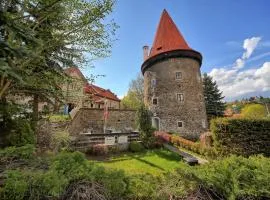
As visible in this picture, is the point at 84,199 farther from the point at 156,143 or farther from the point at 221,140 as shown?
the point at 156,143

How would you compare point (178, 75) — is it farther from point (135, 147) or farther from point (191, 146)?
point (135, 147)

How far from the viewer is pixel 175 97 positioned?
2558 cm

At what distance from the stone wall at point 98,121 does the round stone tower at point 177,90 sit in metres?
4.45

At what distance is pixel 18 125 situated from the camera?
10680 mm

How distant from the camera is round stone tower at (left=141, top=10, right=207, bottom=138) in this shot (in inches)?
988

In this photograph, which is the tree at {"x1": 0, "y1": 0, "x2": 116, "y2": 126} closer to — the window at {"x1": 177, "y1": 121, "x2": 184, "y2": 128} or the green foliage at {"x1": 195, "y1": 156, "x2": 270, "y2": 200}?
the green foliage at {"x1": 195, "y1": 156, "x2": 270, "y2": 200}

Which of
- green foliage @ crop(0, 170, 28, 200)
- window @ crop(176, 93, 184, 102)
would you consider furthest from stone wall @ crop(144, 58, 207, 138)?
green foliage @ crop(0, 170, 28, 200)

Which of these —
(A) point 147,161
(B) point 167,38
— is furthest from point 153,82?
(A) point 147,161

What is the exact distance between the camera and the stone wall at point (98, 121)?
1997 centimetres

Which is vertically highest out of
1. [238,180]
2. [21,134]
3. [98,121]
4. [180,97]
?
[180,97]

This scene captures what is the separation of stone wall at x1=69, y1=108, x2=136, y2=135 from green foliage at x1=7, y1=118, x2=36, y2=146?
7.53 metres

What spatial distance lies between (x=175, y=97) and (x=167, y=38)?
26.9ft

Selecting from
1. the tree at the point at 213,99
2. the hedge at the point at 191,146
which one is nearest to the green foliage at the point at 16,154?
the hedge at the point at 191,146

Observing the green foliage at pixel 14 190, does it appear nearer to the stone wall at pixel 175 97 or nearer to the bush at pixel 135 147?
the bush at pixel 135 147
